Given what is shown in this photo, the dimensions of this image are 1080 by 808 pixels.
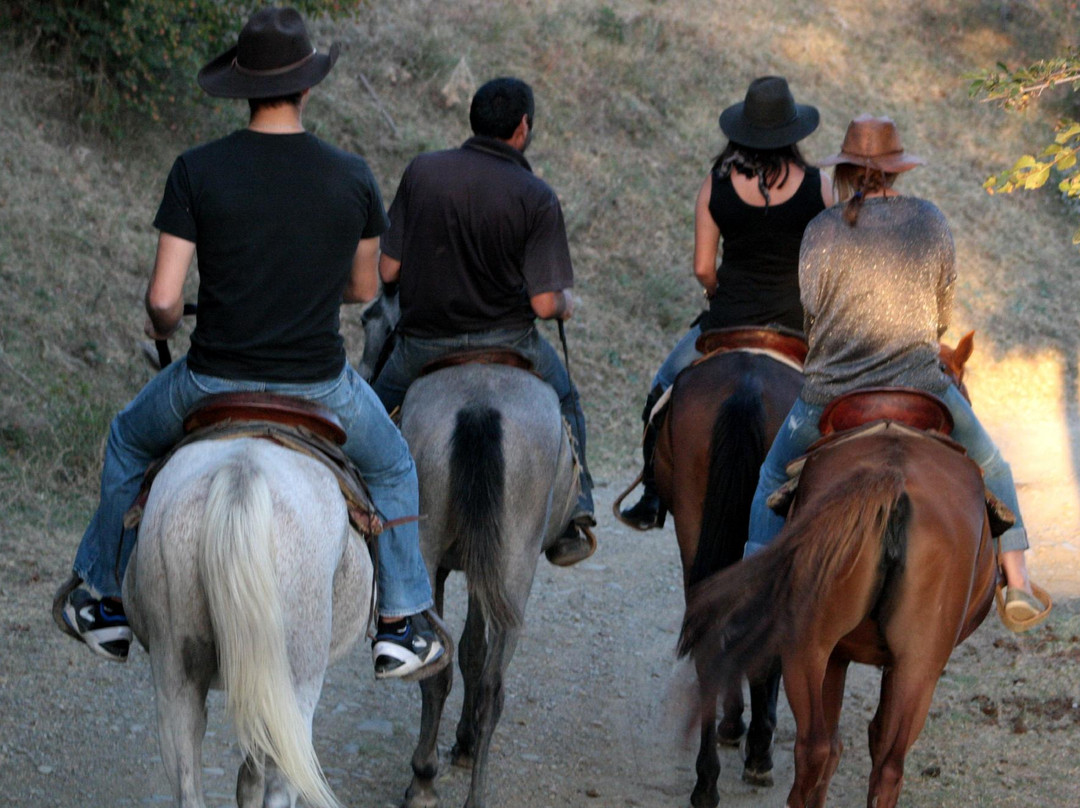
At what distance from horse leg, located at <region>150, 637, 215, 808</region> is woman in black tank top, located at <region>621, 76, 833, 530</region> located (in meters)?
3.12

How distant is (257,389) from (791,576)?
1.76 meters

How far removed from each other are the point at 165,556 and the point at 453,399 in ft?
5.86

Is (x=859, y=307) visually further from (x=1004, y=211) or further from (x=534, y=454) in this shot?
(x=1004, y=211)

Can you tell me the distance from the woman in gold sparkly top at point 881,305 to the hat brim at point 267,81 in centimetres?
181

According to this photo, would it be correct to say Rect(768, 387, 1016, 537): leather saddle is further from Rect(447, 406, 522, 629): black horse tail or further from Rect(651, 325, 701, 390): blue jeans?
Rect(651, 325, 701, 390): blue jeans

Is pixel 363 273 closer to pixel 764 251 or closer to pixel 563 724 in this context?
pixel 764 251

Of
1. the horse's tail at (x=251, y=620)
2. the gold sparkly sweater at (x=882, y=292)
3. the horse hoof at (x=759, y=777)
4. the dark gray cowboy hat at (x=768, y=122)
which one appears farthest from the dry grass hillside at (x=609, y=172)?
the gold sparkly sweater at (x=882, y=292)

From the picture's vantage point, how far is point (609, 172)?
1734 centimetres

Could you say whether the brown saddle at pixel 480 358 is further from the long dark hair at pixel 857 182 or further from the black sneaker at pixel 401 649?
the long dark hair at pixel 857 182

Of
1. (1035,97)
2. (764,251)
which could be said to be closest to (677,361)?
(764,251)

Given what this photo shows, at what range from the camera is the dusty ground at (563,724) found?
5.33 meters

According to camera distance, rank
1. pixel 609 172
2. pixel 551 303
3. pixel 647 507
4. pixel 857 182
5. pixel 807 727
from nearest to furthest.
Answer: pixel 807 727 → pixel 857 182 → pixel 551 303 → pixel 647 507 → pixel 609 172

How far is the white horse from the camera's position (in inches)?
133

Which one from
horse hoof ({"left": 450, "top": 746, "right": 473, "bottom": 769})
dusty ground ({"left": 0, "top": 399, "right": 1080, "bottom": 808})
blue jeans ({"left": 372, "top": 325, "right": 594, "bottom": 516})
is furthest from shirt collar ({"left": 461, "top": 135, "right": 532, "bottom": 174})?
horse hoof ({"left": 450, "top": 746, "right": 473, "bottom": 769})
